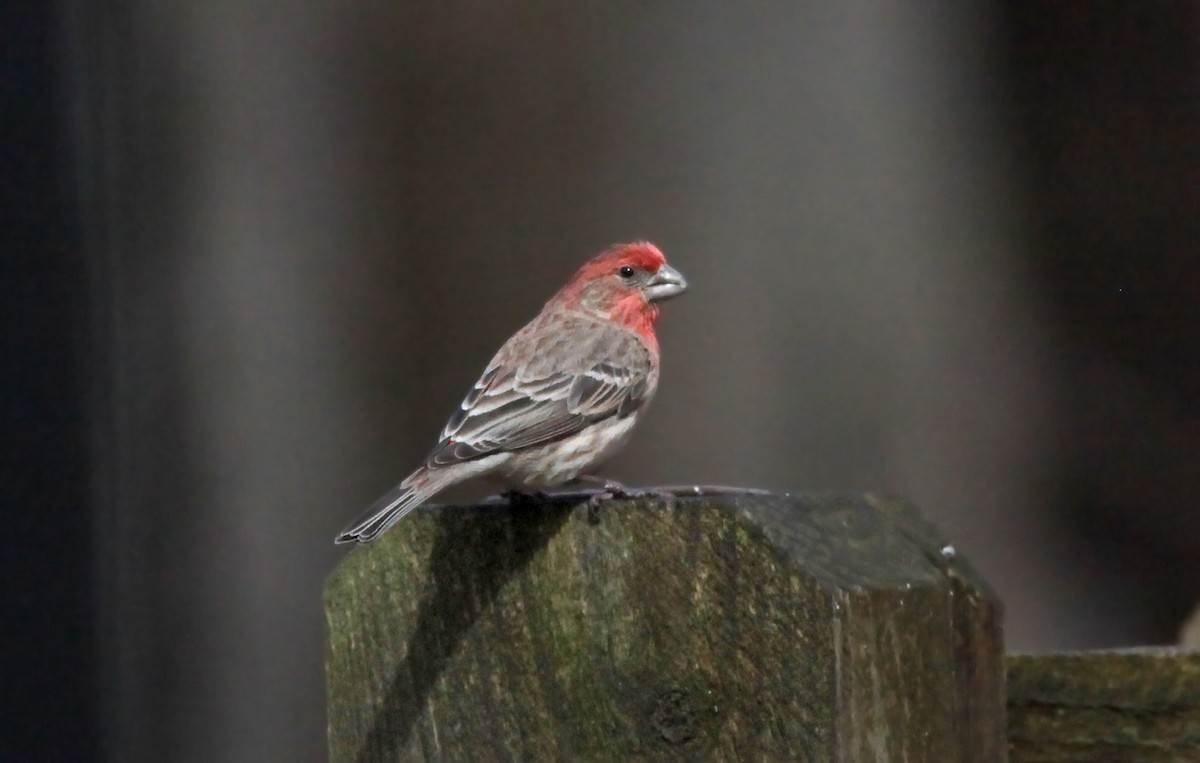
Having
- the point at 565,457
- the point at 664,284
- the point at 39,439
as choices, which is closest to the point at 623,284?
the point at 664,284

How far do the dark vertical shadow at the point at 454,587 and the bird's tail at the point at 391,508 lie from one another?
0.12 meters

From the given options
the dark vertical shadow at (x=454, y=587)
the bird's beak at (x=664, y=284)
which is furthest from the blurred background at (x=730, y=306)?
the dark vertical shadow at (x=454, y=587)

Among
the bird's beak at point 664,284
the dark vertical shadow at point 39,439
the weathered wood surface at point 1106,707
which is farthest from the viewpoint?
the bird's beak at point 664,284

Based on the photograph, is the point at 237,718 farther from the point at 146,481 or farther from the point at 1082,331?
the point at 1082,331

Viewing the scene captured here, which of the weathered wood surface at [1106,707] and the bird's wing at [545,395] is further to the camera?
the bird's wing at [545,395]

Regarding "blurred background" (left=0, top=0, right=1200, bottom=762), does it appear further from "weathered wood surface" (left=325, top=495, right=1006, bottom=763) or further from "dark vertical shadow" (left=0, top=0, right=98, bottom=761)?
"weathered wood surface" (left=325, top=495, right=1006, bottom=763)

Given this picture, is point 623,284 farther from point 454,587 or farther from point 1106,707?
point 1106,707

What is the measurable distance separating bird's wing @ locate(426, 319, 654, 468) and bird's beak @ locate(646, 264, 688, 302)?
0.27m

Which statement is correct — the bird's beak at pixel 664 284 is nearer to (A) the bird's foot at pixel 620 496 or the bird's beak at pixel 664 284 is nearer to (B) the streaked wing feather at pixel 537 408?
(B) the streaked wing feather at pixel 537 408

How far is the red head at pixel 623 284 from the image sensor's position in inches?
159

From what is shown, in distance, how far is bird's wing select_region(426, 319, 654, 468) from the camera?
3180mm

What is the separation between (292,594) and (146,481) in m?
0.47

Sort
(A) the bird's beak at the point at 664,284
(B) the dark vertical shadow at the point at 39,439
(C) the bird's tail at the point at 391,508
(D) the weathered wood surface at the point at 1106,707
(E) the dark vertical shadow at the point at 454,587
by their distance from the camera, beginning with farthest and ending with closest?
(A) the bird's beak at the point at 664,284 → (B) the dark vertical shadow at the point at 39,439 → (C) the bird's tail at the point at 391,508 → (E) the dark vertical shadow at the point at 454,587 → (D) the weathered wood surface at the point at 1106,707

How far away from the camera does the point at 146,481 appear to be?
12.4 feet
